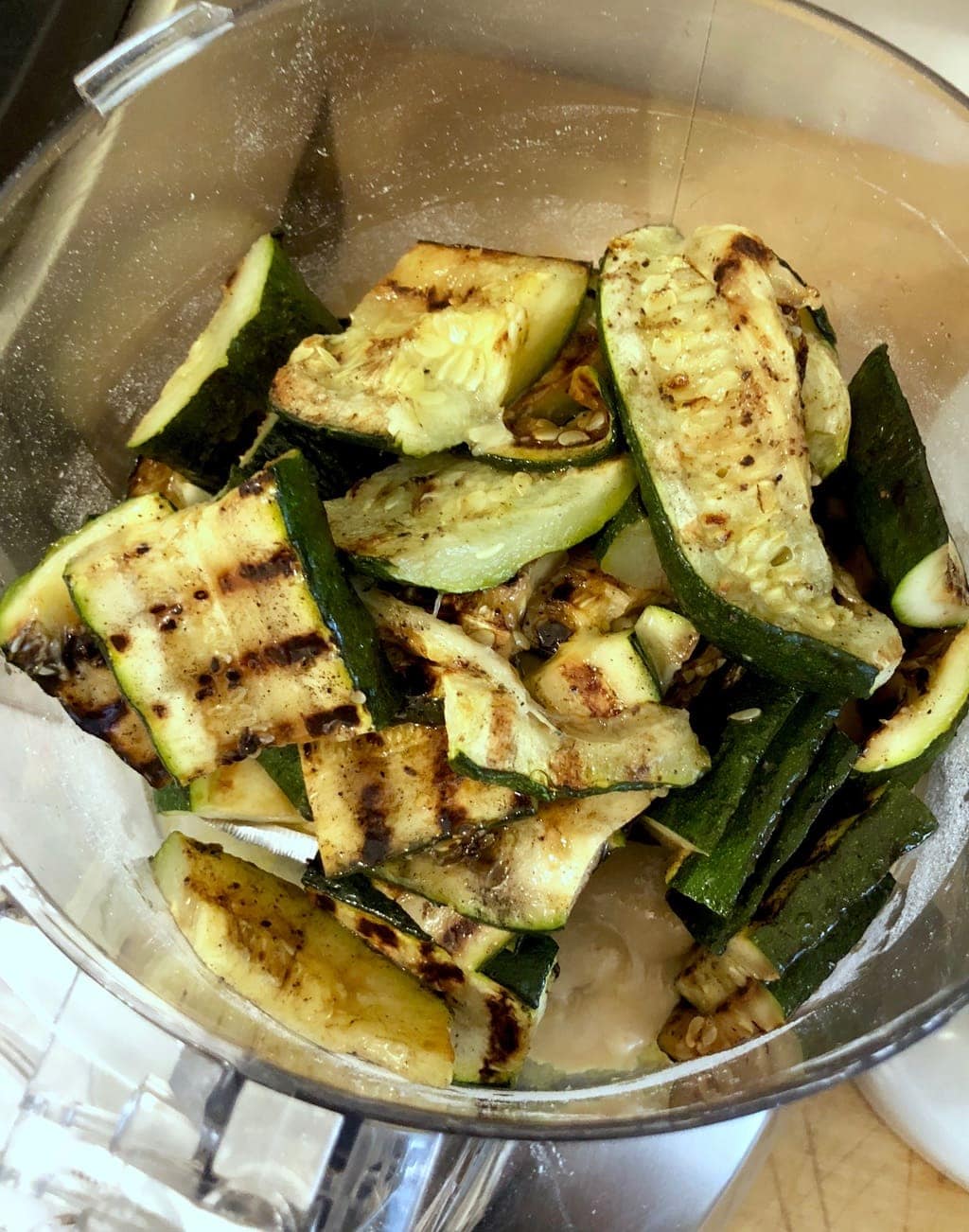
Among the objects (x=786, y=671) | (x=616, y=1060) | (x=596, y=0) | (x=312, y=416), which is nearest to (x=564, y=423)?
(x=312, y=416)

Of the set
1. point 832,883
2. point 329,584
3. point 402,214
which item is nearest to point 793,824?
point 832,883

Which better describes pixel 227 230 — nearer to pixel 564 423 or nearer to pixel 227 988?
pixel 564 423

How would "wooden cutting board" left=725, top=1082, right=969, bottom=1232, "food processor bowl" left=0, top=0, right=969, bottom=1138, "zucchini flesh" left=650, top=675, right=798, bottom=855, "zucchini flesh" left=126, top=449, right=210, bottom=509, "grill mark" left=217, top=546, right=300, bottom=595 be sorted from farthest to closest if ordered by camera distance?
"wooden cutting board" left=725, top=1082, right=969, bottom=1232, "zucchini flesh" left=126, top=449, right=210, bottom=509, "food processor bowl" left=0, top=0, right=969, bottom=1138, "zucchini flesh" left=650, top=675, right=798, bottom=855, "grill mark" left=217, top=546, right=300, bottom=595

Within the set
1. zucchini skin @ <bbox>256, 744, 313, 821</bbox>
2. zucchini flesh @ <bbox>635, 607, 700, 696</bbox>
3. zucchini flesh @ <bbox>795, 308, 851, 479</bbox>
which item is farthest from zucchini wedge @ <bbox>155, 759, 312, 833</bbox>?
zucchini flesh @ <bbox>795, 308, 851, 479</bbox>

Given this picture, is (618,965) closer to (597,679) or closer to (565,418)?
(597,679)

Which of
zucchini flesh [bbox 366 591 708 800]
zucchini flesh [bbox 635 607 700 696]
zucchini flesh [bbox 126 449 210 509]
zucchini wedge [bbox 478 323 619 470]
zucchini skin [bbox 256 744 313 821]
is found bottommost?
zucchini skin [bbox 256 744 313 821]

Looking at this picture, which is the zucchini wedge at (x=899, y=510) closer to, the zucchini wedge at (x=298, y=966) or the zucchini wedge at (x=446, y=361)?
the zucchini wedge at (x=446, y=361)

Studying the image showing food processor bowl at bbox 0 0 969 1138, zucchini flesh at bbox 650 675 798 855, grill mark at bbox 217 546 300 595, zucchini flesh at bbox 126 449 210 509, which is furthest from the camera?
zucchini flesh at bbox 126 449 210 509

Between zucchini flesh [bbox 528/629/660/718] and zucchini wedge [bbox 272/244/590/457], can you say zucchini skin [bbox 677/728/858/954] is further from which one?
zucchini wedge [bbox 272/244/590/457]
